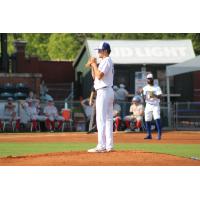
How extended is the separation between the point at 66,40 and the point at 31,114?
21.9m

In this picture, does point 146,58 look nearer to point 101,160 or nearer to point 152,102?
point 152,102

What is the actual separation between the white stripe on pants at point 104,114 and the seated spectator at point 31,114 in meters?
11.3

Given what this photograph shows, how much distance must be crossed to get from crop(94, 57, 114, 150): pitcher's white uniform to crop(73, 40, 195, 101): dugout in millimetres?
15403

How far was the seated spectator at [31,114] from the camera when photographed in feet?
75.9

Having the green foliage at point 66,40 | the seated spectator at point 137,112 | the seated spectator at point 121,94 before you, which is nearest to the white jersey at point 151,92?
the seated spectator at point 137,112

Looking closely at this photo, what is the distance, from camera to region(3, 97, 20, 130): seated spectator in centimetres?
2319

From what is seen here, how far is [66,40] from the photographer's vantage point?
44.8 meters

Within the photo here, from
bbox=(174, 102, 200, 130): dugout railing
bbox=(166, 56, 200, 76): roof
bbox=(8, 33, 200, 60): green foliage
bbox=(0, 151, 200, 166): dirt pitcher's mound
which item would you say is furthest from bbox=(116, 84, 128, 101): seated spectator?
bbox=(0, 151, 200, 166): dirt pitcher's mound

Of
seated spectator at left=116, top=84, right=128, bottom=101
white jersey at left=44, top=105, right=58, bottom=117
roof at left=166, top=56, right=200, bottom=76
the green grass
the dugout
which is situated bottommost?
the green grass

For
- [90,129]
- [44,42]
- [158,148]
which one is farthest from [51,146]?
[44,42]

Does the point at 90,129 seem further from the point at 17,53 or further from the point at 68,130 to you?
the point at 17,53

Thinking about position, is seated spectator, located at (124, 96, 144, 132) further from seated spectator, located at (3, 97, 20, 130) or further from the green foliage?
the green foliage

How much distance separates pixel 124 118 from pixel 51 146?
7.46m

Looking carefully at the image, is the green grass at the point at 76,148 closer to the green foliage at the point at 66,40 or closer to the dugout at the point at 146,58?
the dugout at the point at 146,58
